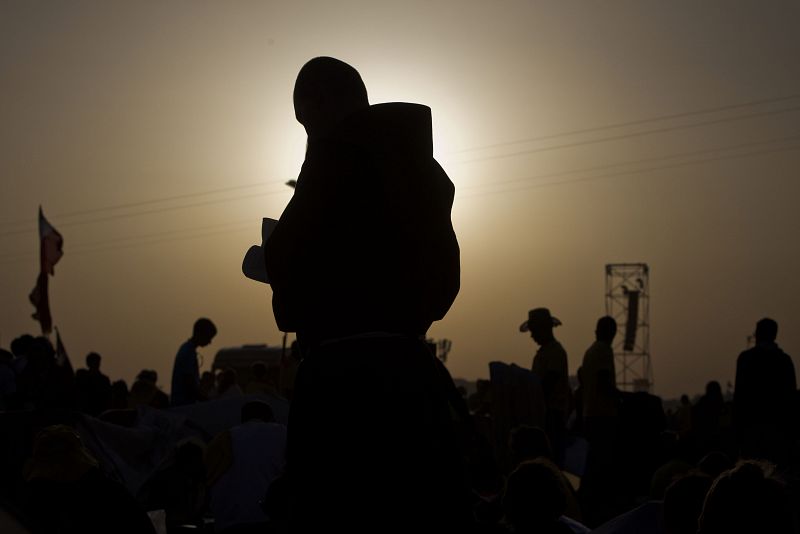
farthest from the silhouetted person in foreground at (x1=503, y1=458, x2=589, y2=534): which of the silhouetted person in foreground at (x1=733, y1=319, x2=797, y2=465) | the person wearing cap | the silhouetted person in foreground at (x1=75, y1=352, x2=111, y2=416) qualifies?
the silhouetted person in foreground at (x1=75, y1=352, x2=111, y2=416)

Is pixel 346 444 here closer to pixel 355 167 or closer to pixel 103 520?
pixel 355 167

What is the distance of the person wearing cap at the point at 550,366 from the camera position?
10.1 metres

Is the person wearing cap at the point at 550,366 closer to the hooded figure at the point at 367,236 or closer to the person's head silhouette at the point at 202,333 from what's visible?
the person's head silhouette at the point at 202,333

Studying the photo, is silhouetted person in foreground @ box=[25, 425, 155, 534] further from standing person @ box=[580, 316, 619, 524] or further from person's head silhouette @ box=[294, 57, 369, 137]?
standing person @ box=[580, 316, 619, 524]

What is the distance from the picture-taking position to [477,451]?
289cm

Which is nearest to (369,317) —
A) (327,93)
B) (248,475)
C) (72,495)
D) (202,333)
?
(327,93)

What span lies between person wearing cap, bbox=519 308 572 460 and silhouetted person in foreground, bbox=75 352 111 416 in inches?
193

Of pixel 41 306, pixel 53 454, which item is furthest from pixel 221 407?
pixel 41 306

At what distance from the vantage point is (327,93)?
295 centimetres

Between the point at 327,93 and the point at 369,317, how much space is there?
25.2 inches

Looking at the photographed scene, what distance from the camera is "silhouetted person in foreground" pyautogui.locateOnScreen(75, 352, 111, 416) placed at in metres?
12.0

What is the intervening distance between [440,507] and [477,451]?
296 mm

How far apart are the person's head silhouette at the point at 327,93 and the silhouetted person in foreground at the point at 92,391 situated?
9420 mm

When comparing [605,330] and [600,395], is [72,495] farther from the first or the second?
[605,330]
